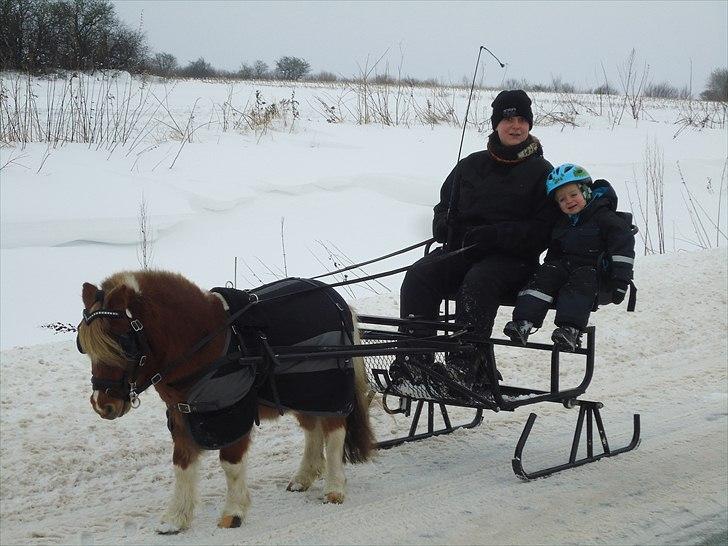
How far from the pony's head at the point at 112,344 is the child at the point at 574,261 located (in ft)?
6.68

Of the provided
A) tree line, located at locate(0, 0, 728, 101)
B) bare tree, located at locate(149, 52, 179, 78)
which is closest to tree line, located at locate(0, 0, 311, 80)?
tree line, located at locate(0, 0, 728, 101)

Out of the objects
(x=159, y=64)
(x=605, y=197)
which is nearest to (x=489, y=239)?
(x=605, y=197)

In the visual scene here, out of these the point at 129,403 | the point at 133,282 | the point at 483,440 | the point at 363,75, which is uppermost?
the point at 363,75

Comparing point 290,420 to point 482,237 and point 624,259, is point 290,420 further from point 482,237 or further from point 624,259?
point 624,259

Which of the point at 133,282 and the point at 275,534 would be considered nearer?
the point at 133,282

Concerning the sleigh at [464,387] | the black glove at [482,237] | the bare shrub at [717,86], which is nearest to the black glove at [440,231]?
the black glove at [482,237]

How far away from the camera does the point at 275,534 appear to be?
3943 mm

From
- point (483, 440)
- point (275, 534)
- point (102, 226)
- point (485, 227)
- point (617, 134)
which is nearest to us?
point (275, 534)

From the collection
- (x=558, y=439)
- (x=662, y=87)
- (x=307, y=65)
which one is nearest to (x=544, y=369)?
(x=558, y=439)

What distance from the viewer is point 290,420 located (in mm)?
5746

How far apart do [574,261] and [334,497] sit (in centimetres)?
188

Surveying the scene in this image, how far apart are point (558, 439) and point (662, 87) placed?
26.0 m

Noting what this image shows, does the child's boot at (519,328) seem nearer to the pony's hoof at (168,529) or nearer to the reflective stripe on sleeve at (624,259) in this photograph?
the reflective stripe on sleeve at (624,259)

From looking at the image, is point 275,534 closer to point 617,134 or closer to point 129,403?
point 129,403
